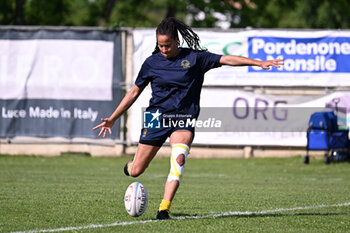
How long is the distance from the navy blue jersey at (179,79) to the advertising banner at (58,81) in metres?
11.5

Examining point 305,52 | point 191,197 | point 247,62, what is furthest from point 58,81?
point 247,62

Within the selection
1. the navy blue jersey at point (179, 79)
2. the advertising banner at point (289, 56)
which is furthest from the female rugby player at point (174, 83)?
the advertising banner at point (289, 56)

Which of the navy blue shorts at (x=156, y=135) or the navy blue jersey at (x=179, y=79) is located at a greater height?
the navy blue jersey at (x=179, y=79)

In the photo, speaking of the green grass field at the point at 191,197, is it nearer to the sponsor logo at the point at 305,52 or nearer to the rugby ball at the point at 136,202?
the rugby ball at the point at 136,202

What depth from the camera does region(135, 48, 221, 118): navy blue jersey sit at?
25.4 feet

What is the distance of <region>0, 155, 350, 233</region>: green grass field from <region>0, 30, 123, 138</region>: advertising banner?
1845mm

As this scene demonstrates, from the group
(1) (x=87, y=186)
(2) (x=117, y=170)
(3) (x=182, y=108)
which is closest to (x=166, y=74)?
(3) (x=182, y=108)

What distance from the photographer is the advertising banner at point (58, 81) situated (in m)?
19.4

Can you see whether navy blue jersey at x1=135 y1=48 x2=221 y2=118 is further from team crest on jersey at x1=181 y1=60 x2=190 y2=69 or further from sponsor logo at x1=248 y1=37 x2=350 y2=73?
sponsor logo at x1=248 y1=37 x2=350 y2=73

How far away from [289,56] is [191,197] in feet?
32.3

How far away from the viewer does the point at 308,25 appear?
48500 mm

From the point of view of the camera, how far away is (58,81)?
19469mm

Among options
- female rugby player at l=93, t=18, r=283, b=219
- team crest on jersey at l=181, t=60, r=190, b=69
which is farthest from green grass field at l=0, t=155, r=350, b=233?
team crest on jersey at l=181, t=60, r=190, b=69

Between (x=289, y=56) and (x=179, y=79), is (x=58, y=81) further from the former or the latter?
(x=179, y=79)
